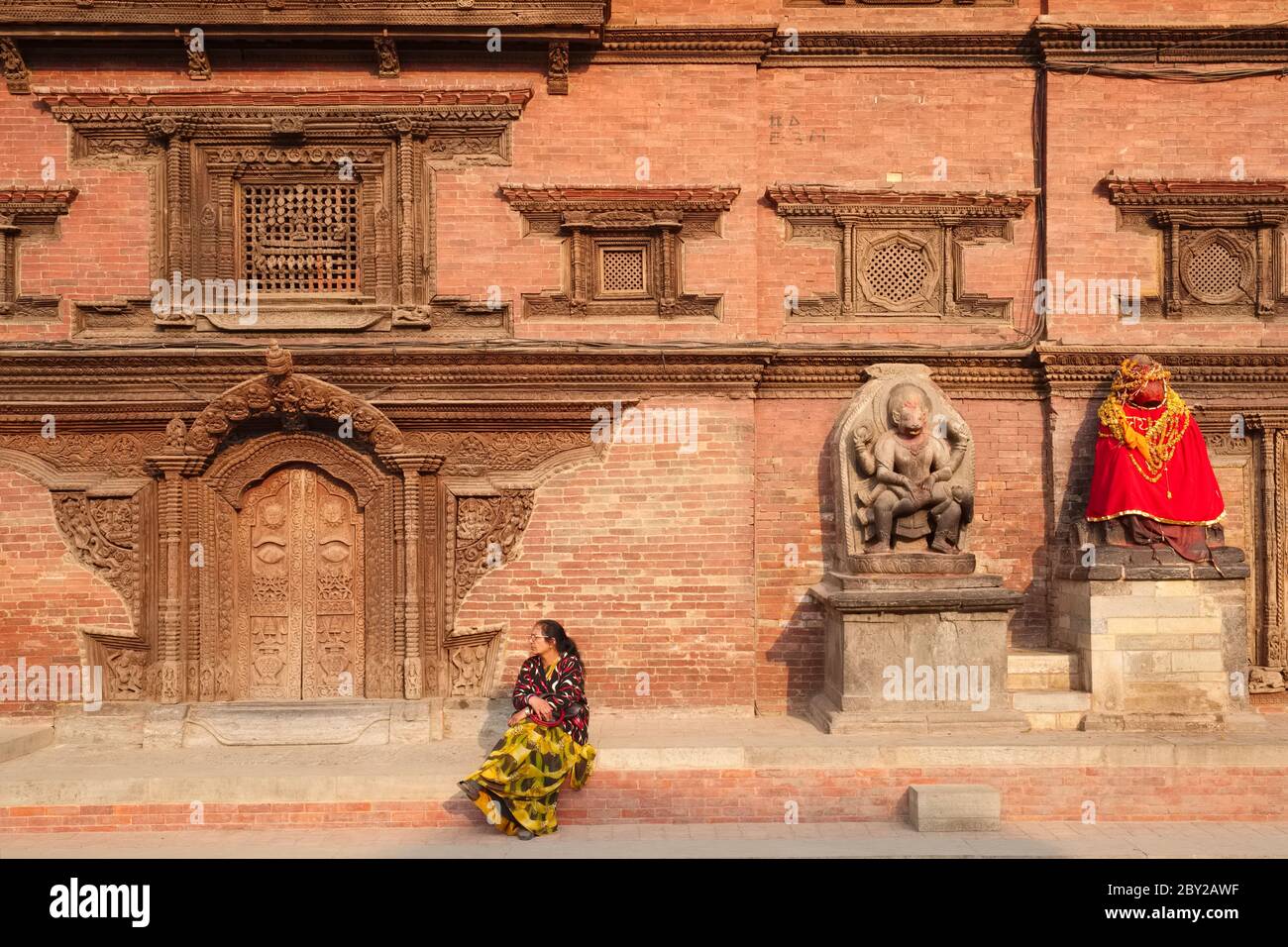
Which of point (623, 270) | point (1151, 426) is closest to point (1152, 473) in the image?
point (1151, 426)

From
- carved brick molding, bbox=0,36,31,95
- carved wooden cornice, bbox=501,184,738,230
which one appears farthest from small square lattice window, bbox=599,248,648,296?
carved brick molding, bbox=0,36,31,95

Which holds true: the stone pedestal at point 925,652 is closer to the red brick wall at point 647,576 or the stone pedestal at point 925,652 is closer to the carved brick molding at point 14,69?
the red brick wall at point 647,576

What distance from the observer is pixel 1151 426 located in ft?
34.7

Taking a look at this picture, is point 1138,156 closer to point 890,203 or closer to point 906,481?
point 890,203

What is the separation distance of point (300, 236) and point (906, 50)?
6.09 metres

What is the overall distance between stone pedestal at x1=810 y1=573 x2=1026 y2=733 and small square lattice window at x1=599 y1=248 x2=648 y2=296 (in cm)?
354

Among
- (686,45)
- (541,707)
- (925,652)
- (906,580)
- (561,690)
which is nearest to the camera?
(541,707)

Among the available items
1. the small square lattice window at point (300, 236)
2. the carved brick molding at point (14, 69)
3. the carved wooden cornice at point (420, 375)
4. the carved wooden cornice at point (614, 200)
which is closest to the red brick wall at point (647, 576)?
the carved wooden cornice at point (420, 375)

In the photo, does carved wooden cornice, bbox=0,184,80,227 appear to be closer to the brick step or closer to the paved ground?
the paved ground

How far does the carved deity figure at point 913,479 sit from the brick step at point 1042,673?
1.18 meters

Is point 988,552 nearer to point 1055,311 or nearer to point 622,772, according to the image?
point 1055,311

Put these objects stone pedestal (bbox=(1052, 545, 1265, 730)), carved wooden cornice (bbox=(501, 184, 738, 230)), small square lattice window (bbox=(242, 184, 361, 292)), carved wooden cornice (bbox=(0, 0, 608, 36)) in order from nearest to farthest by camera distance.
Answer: stone pedestal (bbox=(1052, 545, 1265, 730)) < carved wooden cornice (bbox=(0, 0, 608, 36)) < carved wooden cornice (bbox=(501, 184, 738, 230)) < small square lattice window (bbox=(242, 184, 361, 292))

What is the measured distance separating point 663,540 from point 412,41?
520 centimetres

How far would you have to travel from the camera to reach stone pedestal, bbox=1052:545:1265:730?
1017cm
